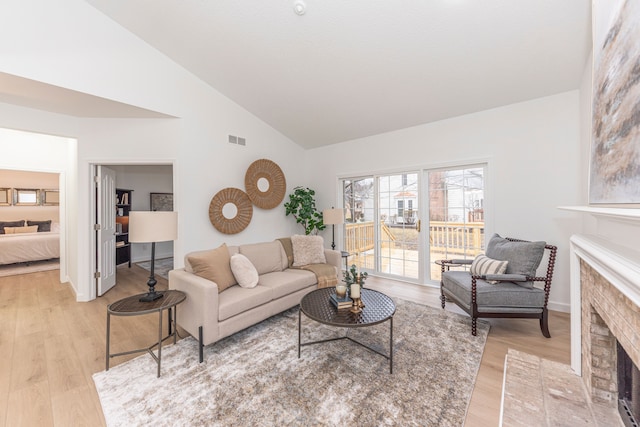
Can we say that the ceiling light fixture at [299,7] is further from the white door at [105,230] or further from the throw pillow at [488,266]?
the white door at [105,230]

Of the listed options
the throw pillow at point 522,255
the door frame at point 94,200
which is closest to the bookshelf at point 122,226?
the door frame at point 94,200

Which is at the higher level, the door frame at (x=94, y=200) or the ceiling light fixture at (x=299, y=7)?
the ceiling light fixture at (x=299, y=7)

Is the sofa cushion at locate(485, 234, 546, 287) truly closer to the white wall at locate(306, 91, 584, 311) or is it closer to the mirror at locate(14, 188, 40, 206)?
Result: the white wall at locate(306, 91, 584, 311)

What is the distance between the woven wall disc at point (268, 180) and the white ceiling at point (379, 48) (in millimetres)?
1168

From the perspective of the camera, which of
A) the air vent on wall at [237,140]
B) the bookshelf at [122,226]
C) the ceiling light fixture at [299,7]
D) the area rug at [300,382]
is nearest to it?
the area rug at [300,382]

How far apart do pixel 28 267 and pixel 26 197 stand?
2451 mm

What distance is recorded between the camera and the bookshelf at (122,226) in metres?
5.68

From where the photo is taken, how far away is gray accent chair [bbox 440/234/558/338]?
250 centimetres

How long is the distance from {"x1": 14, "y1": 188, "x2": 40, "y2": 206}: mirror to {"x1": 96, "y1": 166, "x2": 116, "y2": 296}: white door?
4588mm

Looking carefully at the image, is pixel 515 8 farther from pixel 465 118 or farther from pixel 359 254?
pixel 359 254

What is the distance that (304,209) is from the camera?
16.3 feet

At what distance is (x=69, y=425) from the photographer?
1.53 meters

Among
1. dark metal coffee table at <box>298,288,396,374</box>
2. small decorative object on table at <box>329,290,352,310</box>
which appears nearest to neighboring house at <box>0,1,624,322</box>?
dark metal coffee table at <box>298,288,396,374</box>

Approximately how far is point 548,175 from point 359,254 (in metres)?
3.10
